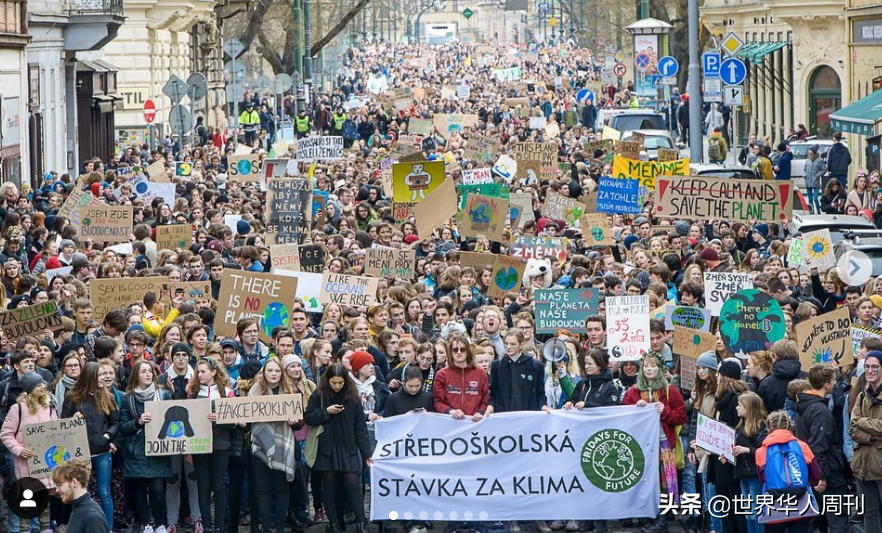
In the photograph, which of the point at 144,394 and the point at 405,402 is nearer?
the point at 144,394

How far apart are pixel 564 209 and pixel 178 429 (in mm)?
11333

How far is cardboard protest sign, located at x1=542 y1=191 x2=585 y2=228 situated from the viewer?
22.5 meters

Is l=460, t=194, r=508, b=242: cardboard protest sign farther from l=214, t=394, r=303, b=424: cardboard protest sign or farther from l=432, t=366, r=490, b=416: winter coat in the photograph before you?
l=214, t=394, r=303, b=424: cardboard protest sign

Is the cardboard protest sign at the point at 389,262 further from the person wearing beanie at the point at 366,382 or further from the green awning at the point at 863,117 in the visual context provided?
the green awning at the point at 863,117

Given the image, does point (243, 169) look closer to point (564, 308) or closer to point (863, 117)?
point (863, 117)

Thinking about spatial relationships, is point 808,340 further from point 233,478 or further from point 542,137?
point 542,137

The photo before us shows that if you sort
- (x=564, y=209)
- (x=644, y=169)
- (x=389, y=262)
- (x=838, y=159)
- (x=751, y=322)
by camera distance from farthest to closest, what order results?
(x=838, y=159)
(x=644, y=169)
(x=564, y=209)
(x=389, y=262)
(x=751, y=322)

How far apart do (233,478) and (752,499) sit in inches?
141

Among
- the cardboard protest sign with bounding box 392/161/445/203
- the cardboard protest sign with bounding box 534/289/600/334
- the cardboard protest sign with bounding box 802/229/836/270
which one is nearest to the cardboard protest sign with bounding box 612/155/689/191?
the cardboard protest sign with bounding box 392/161/445/203

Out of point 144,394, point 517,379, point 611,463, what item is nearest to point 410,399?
point 517,379

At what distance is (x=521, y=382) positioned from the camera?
12508 millimetres

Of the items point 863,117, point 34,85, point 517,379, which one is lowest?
point 517,379

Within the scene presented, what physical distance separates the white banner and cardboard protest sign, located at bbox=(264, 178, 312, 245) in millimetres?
9173

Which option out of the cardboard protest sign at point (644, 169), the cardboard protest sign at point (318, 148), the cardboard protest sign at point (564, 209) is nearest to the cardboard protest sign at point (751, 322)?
the cardboard protest sign at point (564, 209)
